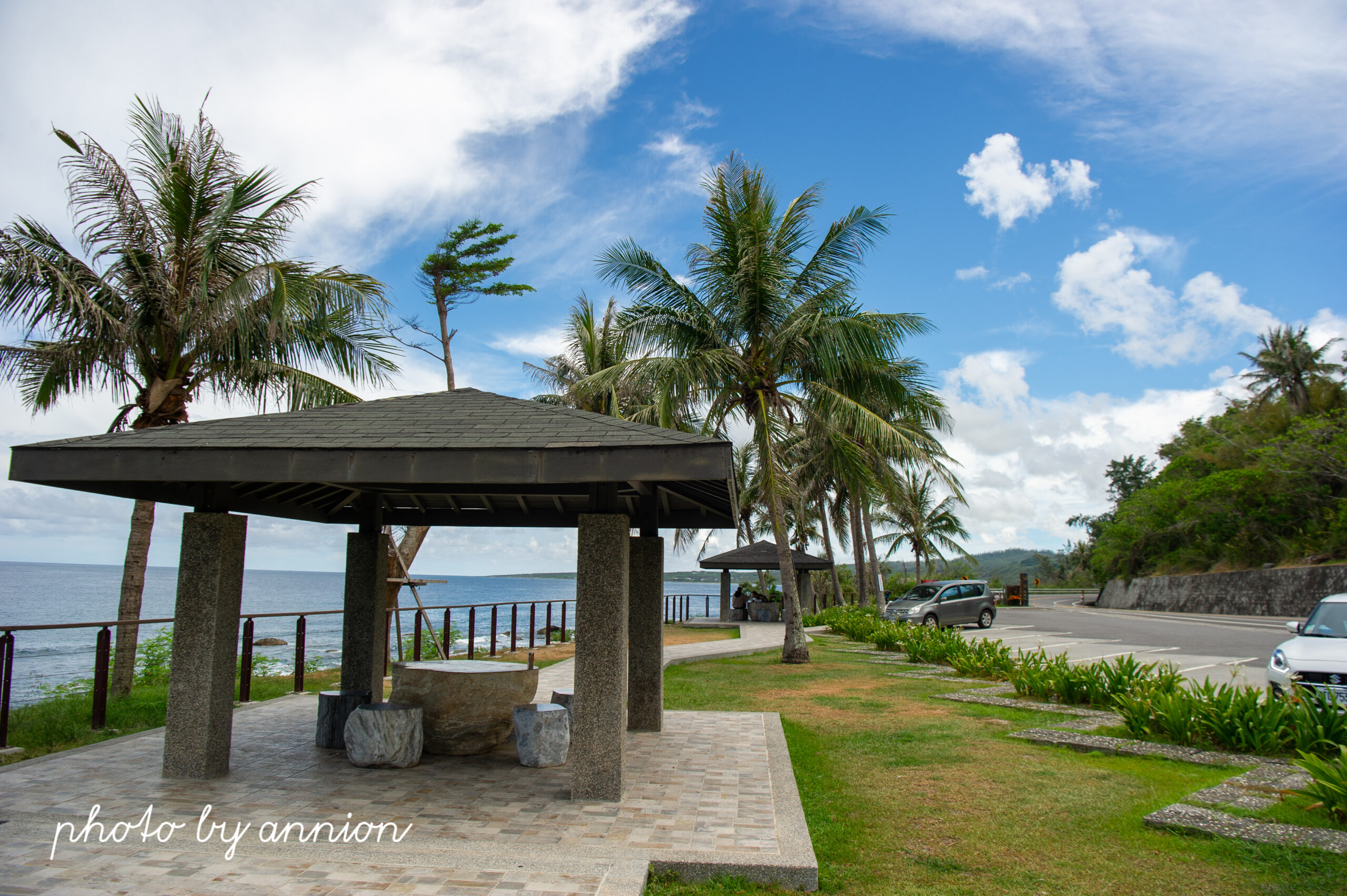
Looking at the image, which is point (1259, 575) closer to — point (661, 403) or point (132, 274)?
point (661, 403)

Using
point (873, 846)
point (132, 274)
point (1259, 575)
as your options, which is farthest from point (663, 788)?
point (1259, 575)

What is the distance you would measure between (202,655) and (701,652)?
12288mm

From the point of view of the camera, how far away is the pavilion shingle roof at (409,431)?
16.8ft

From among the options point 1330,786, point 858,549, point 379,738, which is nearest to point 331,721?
point 379,738

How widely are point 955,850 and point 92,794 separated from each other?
5.69 metres

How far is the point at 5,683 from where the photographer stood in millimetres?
7094

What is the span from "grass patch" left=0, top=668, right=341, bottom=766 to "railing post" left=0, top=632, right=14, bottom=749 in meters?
0.22

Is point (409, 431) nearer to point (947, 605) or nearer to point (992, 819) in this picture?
point (992, 819)

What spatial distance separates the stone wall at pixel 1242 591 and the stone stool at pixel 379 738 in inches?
1230

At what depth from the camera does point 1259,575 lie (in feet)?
107

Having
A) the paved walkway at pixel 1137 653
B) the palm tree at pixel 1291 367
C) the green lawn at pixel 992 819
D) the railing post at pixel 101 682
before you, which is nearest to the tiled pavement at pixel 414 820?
the green lawn at pixel 992 819

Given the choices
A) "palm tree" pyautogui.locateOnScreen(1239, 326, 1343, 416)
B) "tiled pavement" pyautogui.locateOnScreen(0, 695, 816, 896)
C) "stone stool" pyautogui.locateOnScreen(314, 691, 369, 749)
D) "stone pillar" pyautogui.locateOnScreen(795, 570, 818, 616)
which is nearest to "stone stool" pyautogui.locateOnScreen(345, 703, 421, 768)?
"tiled pavement" pyautogui.locateOnScreen(0, 695, 816, 896)

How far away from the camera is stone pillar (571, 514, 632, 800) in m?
5.46

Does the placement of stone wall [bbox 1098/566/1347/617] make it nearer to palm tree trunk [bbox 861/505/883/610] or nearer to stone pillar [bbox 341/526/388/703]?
palm tree trunk [bbox 861/505/883/610]
